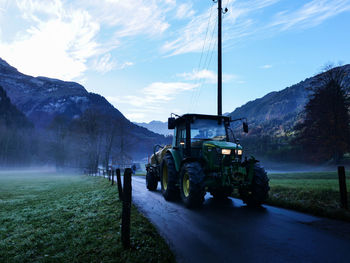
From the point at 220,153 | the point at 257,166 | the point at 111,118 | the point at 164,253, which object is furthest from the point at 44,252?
the point at 111,118

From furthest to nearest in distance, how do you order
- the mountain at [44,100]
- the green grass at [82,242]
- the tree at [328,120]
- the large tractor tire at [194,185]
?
1. the mountain at [44,100]
2. the tree at [328,120]
3. the large tractor tire at [194,185]
4. the green grass at [82,242]

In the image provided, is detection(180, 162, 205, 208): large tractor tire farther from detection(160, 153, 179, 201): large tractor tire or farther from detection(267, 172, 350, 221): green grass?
detection(267, 172, 350, 221): green grass

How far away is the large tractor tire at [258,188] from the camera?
7.23 metres

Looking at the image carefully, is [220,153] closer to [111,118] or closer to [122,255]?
[122,255]

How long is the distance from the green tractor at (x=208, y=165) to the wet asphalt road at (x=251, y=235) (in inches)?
26.2

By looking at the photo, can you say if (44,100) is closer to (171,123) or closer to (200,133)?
(171,123)

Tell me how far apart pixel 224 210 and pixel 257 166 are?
1.76 meters

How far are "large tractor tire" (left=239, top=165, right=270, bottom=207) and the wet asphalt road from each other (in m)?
0.31

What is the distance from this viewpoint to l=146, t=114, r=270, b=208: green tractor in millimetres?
7219

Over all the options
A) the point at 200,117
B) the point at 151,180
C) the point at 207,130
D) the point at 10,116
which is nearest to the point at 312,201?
the point at 207,130

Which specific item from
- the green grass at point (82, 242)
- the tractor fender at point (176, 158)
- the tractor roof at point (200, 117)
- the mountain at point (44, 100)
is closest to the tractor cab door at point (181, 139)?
the tractor fender at point (176, 158)

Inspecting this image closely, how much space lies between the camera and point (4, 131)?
7588 centimetres

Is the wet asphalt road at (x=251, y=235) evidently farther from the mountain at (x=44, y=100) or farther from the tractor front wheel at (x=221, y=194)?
the mountain at (x=44, y=100)

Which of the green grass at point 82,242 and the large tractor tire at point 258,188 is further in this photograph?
the large tractor tire at point 258,188
